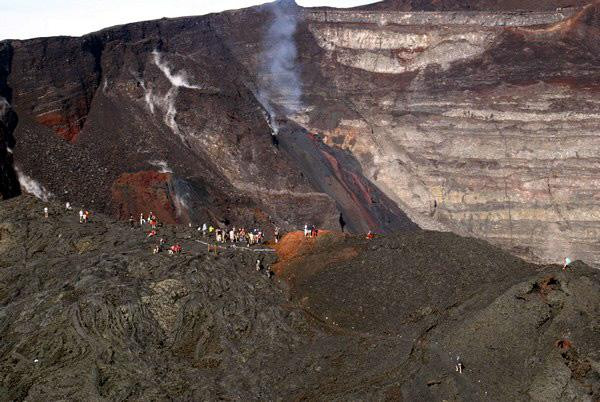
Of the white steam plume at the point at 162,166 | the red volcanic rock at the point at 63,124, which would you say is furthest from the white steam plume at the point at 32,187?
the white steam plume at the point at 162,166

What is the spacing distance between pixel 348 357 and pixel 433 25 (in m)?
45.0

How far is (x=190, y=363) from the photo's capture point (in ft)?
73.3

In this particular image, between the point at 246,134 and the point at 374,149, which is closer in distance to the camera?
the point at 246,134

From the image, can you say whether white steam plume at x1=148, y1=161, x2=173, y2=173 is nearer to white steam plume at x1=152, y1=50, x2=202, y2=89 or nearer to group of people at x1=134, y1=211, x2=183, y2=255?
group of people at x1=134, y1=211, x2=183, y2=255

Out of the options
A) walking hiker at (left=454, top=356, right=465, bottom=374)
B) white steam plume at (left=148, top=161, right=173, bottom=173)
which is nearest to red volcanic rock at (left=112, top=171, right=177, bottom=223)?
white steam plume at (left=148, top=161, right=173, bottom=173)

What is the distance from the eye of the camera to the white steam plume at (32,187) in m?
36.8

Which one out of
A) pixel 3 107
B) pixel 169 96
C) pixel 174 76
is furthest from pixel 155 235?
pixel 174 76

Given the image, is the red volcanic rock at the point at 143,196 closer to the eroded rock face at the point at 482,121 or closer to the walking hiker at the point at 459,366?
Answer: the eroded rock face at the point at 482,121

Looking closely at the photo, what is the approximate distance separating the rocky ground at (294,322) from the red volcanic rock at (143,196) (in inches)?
328

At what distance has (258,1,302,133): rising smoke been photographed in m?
60.4

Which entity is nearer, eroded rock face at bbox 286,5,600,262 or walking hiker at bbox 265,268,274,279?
walking hiker at bbox 265,268,274,279

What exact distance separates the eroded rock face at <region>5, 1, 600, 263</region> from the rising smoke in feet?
0.86

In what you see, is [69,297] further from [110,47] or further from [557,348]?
[110,47]

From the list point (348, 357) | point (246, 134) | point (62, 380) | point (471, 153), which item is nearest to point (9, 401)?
point (62, 380)
